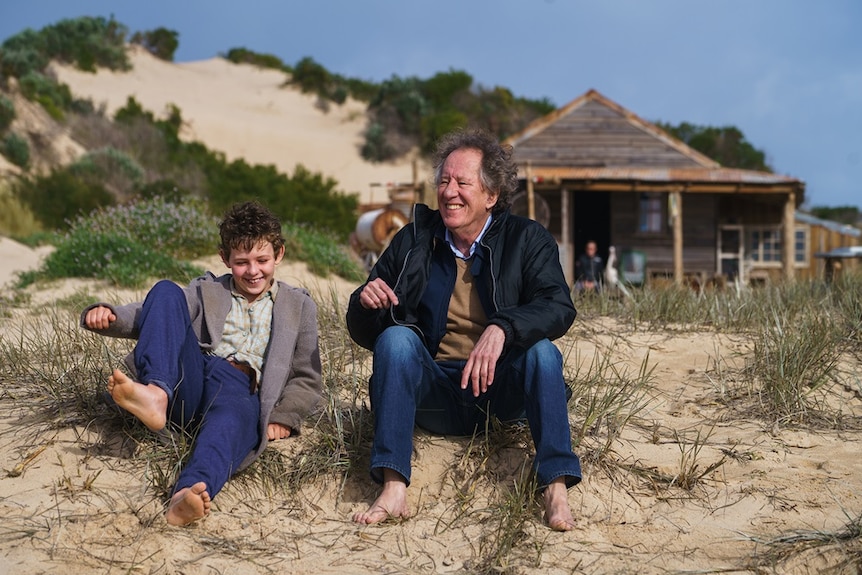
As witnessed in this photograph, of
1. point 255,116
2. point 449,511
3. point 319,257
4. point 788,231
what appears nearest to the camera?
Result: point 449,511

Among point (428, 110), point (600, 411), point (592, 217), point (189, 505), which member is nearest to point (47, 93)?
point (428, 110)

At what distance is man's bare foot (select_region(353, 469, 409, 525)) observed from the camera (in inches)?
121

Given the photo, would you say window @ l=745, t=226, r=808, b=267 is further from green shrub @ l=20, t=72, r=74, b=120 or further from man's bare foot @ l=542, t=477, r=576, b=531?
green shrub @ l=20, t=72, r=74, b=120

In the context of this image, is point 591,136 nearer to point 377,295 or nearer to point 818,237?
point 818,237

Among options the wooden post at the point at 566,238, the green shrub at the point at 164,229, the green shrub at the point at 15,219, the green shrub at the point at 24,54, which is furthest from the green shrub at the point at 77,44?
the green shrub at the point at 164,229

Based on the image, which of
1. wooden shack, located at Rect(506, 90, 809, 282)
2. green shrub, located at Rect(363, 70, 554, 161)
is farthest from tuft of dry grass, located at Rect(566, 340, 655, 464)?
green shrub, located at Rect(363, 70, 554, 161)

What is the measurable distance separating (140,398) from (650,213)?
17.7m

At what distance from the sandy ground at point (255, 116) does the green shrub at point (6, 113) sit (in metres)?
9.09

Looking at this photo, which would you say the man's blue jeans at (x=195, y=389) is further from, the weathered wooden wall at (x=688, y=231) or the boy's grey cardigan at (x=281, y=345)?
the weathered wooden wall at (x=688, y=231)

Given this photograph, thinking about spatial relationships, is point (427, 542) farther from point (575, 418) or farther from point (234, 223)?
point (234, 223)

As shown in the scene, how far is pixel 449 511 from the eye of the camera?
3.20m

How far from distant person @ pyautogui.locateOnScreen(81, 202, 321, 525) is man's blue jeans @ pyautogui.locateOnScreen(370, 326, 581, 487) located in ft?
1.37

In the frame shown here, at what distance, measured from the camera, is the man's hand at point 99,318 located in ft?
10.0

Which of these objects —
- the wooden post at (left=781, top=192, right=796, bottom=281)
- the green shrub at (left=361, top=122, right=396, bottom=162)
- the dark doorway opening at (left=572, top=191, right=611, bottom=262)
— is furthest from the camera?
the green shrub at (left=361, top=122, right=396, bottom=162)
